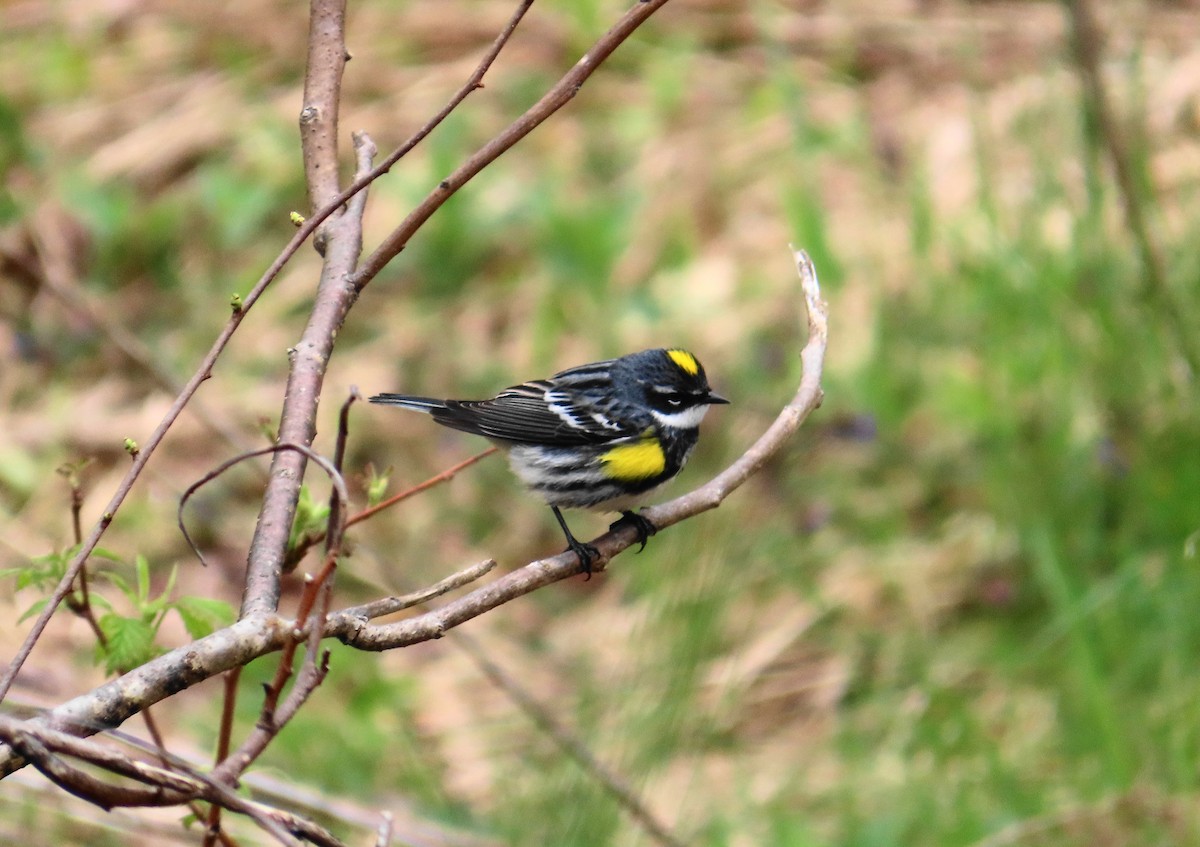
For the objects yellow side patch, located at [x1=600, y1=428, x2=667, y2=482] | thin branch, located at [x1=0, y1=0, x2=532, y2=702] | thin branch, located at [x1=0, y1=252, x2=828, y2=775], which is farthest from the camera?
yellow side patch, located at [x1=600, y1=428, x2=667, y2=482]

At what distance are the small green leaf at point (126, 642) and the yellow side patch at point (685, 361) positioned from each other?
83.2 inches

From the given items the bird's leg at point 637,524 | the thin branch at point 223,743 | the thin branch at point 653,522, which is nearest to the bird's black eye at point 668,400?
the bird's leg at point 637,524

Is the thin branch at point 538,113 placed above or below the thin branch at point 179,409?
above

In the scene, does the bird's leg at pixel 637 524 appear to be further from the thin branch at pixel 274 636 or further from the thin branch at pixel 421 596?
the thin branch at pixel 421 596

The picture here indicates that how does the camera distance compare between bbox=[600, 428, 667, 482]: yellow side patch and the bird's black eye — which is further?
the bird's black eye

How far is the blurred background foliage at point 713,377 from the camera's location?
4.07 meters

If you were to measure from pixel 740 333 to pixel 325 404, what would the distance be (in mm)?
2042

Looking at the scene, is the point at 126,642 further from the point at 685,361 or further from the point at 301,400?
the point at 685,361

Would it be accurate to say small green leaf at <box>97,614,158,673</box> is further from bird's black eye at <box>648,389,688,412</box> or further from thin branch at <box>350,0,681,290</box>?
bird's black eye at <box>648,389,688,412</box>

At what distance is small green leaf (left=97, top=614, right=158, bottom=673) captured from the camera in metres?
1.86

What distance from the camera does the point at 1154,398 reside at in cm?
486

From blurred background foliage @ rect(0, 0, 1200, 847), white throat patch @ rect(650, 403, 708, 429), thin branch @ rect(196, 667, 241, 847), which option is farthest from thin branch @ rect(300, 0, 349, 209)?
white throat patch @ rect(650, 403, 708, 429)

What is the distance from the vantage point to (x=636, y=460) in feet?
11.5

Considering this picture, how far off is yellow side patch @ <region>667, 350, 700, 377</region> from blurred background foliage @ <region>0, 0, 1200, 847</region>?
51cm
